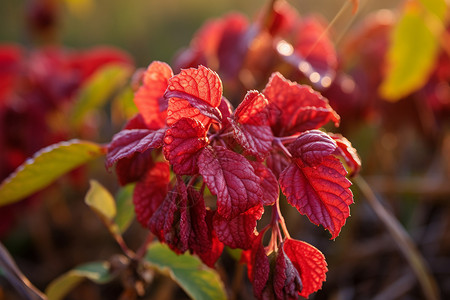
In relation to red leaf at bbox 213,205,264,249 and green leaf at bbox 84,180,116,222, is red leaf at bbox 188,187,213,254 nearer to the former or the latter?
red leaf at bbox 213,205,264,249

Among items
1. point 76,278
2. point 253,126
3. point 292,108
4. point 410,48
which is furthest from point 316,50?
point 76,278

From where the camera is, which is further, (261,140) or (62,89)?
(62,89)

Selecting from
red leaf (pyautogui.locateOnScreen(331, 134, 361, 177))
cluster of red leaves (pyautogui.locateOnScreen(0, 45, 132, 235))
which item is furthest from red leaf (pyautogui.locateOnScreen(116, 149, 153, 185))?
cluster of red leaves (pyautogui.locateOnScreen(0, 45, 132, 235))

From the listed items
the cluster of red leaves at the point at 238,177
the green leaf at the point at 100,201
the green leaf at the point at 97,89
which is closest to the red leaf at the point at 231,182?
the cluster of red leaves at the point at 238,177

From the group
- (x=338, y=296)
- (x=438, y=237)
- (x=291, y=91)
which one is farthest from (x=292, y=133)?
(x=438, y=237)

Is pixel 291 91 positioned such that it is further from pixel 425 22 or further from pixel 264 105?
pixel 425 22
